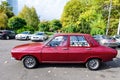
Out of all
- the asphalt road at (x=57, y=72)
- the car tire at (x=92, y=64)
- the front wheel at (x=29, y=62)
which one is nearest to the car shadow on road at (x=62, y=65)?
the asphalt road at (x=57, y=72)

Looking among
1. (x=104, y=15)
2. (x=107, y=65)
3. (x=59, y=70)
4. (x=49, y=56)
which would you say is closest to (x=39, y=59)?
(x=49, y=56)

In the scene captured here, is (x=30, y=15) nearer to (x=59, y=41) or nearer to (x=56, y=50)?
(x=59, y=41)

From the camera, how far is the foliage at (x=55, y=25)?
5550 centimetres

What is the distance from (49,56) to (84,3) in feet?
144

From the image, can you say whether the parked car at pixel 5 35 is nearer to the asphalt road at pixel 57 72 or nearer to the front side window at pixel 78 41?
the asphalt road at pixel 57 72

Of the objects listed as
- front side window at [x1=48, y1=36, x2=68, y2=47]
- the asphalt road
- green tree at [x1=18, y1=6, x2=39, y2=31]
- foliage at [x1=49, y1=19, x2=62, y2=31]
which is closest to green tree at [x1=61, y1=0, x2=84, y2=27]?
foliage at [x1=49, y1=19, x2=62, y2=31]

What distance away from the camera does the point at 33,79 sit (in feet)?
23.4

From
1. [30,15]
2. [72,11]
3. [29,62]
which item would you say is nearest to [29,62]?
[29,62]

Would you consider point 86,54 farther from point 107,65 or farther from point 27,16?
point 27,16

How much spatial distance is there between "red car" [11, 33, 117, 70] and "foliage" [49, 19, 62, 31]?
46848 millimetres

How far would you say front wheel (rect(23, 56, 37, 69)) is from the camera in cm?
861

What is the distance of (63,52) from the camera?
28.0ft

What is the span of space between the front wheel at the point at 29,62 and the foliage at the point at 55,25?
154ft

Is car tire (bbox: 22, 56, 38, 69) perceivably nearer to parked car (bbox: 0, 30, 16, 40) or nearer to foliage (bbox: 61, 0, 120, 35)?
parked car (bbox: 0, 30, 16, 40)
